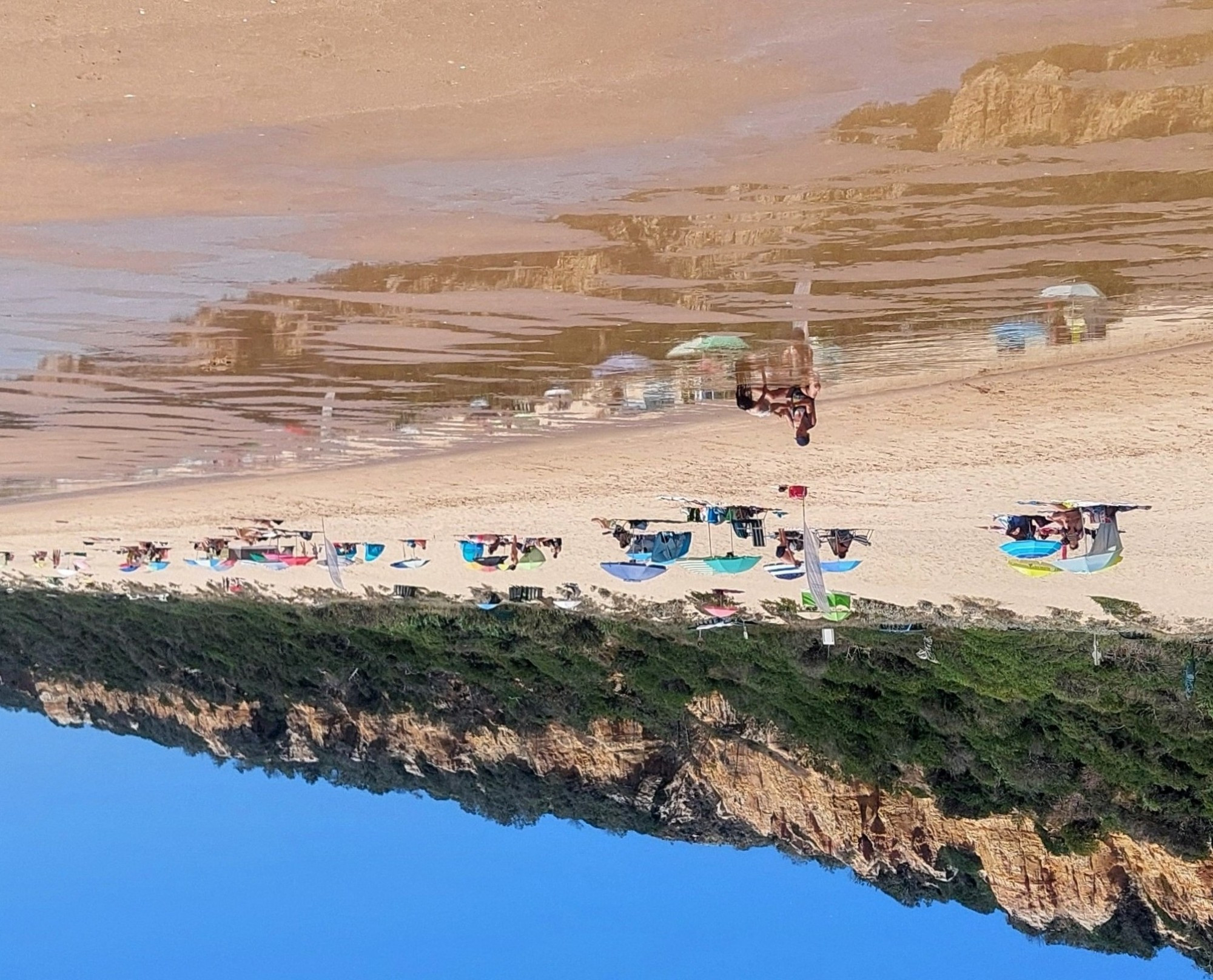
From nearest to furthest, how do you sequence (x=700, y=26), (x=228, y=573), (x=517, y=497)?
(x=700, y=26), (x=517, y=497), (x=228, y=573)

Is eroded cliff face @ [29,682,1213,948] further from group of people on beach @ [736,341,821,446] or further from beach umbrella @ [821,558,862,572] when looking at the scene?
group of people on beach @ [736,341,821,446]

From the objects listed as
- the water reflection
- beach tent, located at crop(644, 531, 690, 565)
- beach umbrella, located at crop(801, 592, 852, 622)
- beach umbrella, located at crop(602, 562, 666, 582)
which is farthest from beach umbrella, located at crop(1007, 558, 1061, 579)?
beach umbrella, located at crop(602, 562, 666, 582)

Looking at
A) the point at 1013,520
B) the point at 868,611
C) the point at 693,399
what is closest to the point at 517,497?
the point at 693,399

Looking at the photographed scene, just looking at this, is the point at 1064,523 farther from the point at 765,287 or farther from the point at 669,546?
the point at 765,287

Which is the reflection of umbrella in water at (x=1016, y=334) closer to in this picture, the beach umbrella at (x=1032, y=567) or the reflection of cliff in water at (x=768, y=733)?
the beach umbrella at (x=1032, y=567)

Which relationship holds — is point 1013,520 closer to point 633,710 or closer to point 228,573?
point 633,710

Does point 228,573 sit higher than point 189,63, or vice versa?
point 189,63

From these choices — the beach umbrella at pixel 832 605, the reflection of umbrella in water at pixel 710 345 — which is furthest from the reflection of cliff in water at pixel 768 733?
the reflection of umbrella in water at pixel 710 345

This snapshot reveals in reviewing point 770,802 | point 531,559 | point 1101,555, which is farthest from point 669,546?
point 770,802
